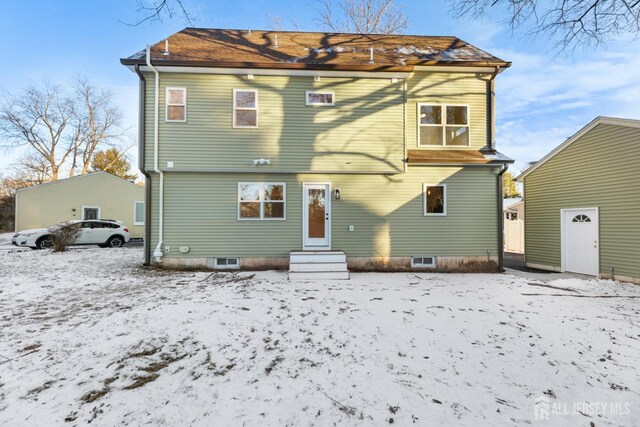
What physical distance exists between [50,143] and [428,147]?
3499 cm

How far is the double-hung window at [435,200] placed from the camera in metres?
8.48

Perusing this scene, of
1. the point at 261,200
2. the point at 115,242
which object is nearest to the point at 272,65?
the point at 261,200

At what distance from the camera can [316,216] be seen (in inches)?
328

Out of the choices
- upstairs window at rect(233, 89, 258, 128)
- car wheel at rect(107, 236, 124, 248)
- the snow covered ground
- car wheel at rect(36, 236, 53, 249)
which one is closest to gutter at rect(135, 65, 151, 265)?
Answer: the snow covered ground

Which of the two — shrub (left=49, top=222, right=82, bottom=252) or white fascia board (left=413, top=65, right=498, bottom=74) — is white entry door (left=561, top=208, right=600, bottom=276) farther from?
shrub (left=49, top=222, right=82, bottom=252)

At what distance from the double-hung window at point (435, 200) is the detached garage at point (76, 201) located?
17057mm

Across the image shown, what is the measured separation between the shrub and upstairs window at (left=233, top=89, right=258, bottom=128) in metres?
9.08

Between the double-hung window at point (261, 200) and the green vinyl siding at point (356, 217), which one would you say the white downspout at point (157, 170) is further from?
the double-hung window at point (261, 200)

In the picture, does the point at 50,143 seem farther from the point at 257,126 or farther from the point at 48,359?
the point at 48,359

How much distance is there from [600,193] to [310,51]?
978 centimetres

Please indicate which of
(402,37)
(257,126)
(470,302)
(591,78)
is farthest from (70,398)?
(591,78)

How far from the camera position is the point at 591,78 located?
33.6ft

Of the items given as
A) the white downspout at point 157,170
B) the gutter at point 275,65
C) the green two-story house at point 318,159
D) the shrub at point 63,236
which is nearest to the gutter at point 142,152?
the green two-story house at point 318,159

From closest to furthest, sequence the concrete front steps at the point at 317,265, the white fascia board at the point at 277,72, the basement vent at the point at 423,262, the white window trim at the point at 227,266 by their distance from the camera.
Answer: the concrete front steps at the point at 317,265, the white fascia board at the point at 277,72, the white window trim at the point at 227,266, the basement vent at the point at 423,262
